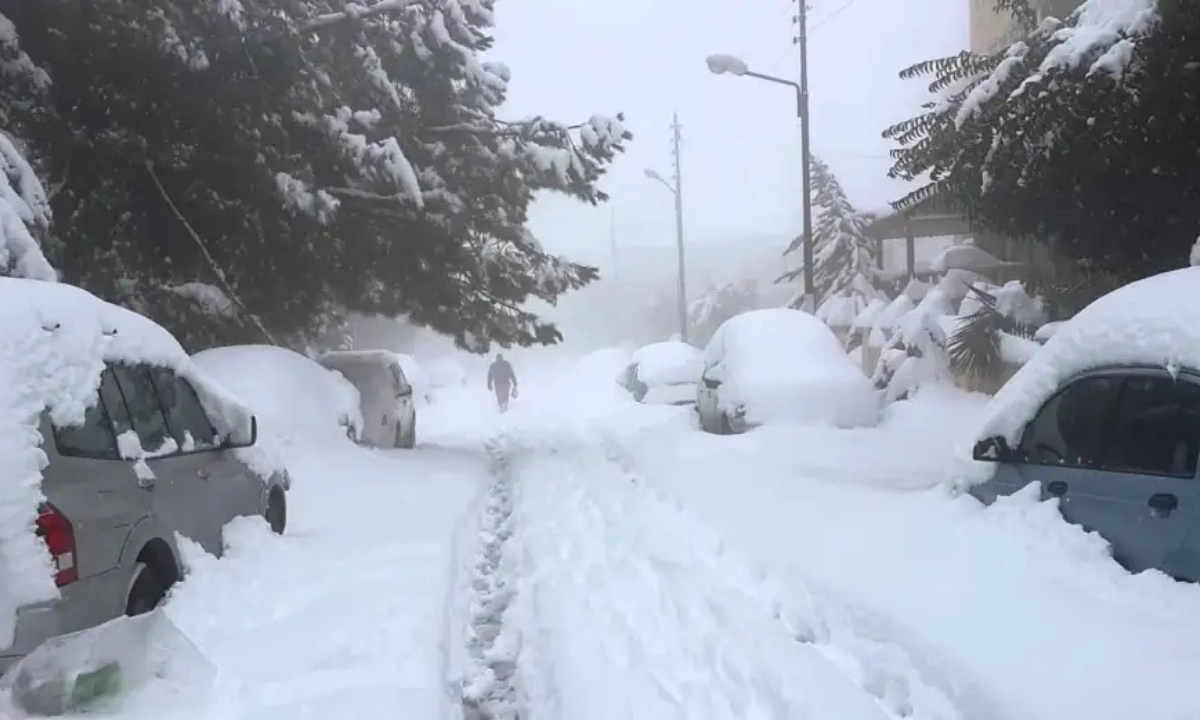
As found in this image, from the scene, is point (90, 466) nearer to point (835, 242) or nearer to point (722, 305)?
point (835, 242)

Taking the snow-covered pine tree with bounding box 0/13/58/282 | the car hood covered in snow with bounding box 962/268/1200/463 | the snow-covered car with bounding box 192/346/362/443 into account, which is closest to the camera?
the car hood covered in snow with bounding box 962/268/1200/463

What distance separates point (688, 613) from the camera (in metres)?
6.92

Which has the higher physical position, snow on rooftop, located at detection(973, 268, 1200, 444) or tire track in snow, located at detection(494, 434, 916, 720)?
snow on rooftop, located at detection(973, 268, 1200, 444)

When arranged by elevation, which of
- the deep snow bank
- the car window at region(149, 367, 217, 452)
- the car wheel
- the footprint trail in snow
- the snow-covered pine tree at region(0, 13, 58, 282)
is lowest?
the footprint trail in snow

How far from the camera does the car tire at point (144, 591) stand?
5.67m

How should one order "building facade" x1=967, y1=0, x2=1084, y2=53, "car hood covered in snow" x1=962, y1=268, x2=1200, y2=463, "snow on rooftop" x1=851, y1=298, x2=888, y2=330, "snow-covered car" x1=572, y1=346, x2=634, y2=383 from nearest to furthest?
"car hood covered in snow" x1=962, y1=268, x2=1200, y2=463
"snow on rooftop" x1=851, y1=298, x2=888, y2=330
"building facade" x1=967, y1=0, x2=1084, y2=53
"snow-covered car" x1=572, y1=346, x2=634, y2=383

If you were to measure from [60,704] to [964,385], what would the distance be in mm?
18615

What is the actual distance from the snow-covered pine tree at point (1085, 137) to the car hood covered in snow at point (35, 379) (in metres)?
7.33

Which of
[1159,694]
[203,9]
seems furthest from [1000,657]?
[203,9]

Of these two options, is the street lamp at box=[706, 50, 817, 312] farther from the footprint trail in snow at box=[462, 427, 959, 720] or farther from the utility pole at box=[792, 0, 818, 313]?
the footprint trail in snow at box=[462, 427, 959, 720]

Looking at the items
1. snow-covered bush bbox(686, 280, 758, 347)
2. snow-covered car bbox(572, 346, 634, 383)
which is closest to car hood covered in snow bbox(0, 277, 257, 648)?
snow-covered car bbox(572, 346, 634, 383)

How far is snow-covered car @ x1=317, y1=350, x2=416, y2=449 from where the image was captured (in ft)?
50.9

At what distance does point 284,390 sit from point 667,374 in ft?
43.8

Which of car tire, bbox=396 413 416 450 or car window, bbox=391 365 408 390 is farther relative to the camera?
car window, bbox=391 365 408 390
